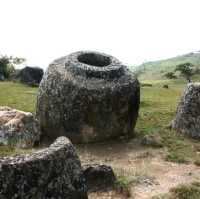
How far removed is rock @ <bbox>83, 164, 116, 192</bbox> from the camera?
1177 centimetres

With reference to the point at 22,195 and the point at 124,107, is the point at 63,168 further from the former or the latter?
the point at 124,107

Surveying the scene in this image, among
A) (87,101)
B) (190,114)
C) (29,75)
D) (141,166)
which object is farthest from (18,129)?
(29,75)

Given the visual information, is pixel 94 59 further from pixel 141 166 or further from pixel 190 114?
pixel 141 166

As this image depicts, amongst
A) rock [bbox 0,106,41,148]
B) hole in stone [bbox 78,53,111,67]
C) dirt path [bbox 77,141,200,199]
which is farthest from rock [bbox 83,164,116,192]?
hole in stone [bbox 78,53,111,67]

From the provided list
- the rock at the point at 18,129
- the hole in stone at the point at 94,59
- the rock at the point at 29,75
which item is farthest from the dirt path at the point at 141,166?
the rock at the point at 29,75

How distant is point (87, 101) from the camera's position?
15992 mm

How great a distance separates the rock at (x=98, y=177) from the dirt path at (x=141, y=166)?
0.28 meters

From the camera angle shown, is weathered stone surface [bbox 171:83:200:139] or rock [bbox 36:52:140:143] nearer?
rock [bbox 36:52:140:143]

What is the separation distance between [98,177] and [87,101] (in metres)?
4.46

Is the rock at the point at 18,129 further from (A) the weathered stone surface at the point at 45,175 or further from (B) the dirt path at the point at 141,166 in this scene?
(A) the weathered stone surface at the point at 45,175

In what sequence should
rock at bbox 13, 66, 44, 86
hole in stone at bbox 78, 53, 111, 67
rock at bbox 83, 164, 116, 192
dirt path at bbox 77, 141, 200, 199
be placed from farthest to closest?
rock at bbox 13, 66, 44, 86 → hole in stone at bbox 78, 53, 111, 67 → dirt path at bbox 77, 141, 200, 199 → rock at bbox 83, 164, 116, 192

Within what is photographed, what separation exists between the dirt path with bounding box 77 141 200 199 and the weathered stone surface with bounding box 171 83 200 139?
241 centimetres

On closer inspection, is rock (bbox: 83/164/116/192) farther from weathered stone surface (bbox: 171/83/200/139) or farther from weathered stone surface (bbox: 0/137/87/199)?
weathered stone surface (bbox: 171/83/200/139)

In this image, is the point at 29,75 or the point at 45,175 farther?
the point at 29,75
